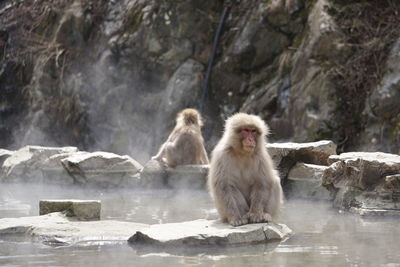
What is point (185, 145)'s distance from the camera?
973 cm

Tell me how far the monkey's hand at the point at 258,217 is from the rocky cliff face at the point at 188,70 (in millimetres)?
5316

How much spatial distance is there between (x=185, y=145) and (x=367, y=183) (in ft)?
11.0

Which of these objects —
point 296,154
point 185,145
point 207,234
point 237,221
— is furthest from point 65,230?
point 185,145

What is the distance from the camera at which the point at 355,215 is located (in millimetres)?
6793

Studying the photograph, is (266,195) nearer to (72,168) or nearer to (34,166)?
(72,168)

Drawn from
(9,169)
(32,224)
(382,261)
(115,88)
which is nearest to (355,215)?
(382,261)

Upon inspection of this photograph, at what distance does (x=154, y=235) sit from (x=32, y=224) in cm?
120

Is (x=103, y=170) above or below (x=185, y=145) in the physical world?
below

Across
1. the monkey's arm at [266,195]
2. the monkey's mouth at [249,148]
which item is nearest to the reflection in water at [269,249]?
the monkey's arm at [266,195]

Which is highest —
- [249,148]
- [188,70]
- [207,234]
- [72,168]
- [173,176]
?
[188,70]

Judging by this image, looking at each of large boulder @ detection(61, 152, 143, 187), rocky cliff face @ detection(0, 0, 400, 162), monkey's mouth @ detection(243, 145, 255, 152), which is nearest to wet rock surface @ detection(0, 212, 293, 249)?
monkey's mouth @ detection(243, 145, 255, 152)

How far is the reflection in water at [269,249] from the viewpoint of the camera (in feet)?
15.6

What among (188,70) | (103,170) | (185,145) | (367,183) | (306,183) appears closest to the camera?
(367,183)

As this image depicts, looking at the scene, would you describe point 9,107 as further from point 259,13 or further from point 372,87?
point 372,87
